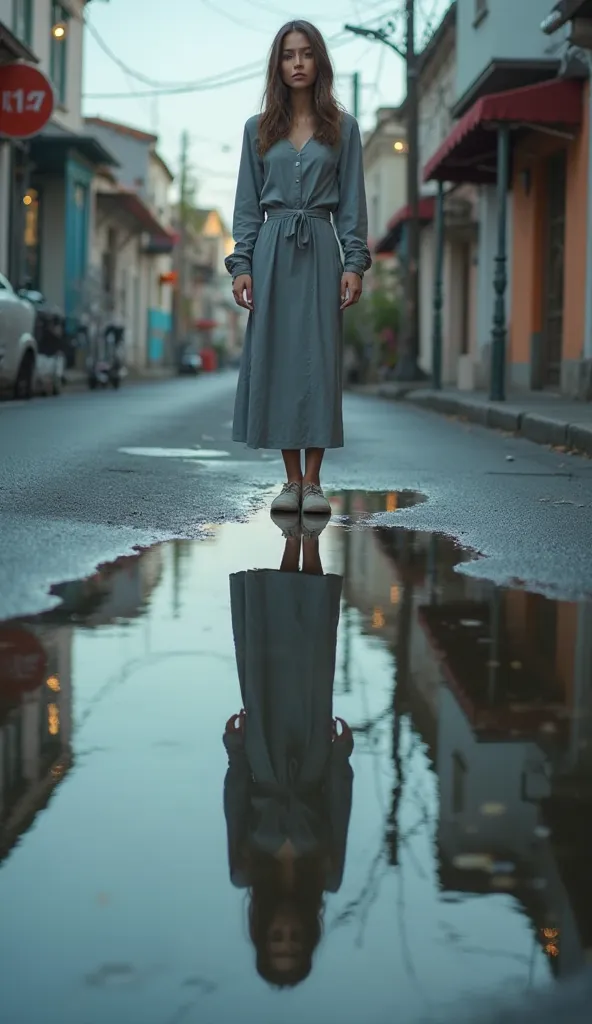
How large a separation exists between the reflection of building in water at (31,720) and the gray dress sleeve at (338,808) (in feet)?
1.36

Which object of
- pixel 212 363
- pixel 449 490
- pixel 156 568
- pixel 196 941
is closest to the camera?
pixel 196 941

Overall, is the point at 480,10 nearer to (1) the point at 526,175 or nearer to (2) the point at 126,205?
(1) the point at 526,175

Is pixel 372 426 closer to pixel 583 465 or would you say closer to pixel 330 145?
pixel 583 465

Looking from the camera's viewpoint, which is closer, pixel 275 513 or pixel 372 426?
pixel 275 513

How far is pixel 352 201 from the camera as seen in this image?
5648mm

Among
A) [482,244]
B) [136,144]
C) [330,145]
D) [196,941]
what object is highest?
[136,144]

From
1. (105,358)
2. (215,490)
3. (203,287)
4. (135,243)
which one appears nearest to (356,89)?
(135,243)

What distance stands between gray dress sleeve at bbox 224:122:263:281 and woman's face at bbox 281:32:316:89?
26cm

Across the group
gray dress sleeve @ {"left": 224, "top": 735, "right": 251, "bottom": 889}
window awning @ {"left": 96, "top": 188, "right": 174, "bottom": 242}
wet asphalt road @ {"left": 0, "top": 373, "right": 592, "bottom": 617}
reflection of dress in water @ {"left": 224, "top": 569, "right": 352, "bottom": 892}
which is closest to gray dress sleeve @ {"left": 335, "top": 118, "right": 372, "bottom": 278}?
wet asphalt road @ {"left": 0, "top": 373, "right": 592, "bottom": 617}

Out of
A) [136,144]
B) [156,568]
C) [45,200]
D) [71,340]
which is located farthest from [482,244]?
[136,144]

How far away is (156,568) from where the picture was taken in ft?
13.7

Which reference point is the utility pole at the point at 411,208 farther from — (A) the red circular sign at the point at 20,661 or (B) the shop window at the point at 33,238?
(A) the red circular sign at the point at 20,661

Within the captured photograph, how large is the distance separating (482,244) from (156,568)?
63.7 feet

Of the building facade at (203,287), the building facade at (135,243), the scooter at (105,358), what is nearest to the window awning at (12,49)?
the scooter at (105,358)
